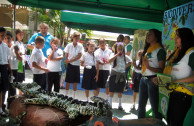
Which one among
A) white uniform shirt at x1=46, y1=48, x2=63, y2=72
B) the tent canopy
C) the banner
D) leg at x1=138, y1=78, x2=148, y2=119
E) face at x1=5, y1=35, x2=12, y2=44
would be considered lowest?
leg at x1=138, y1=78, x2=148, y2=119

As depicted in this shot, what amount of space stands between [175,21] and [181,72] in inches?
43.1

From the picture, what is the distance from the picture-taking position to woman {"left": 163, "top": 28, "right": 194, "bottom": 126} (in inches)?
78.8

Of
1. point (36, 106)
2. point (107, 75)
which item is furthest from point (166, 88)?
point (107, 75)

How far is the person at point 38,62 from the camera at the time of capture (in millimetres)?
3689

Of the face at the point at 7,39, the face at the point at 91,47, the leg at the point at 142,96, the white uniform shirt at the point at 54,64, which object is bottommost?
the leg at the point at 142,96

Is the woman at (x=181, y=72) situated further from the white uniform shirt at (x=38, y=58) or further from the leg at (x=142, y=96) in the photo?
the white uniform shirt at (x=38, y=58)

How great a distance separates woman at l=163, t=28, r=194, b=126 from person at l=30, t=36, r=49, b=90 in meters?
2.73

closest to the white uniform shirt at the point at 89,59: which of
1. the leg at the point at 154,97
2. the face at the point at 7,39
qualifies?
the face at the point at 7,39

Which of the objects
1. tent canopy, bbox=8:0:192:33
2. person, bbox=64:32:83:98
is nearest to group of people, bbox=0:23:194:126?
person, bbox=64:32:83:98

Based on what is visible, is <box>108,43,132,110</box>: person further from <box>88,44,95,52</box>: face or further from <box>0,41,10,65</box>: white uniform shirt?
<box>0,41,10,65</box>: white uniform shirt

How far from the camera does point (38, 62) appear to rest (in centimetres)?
377

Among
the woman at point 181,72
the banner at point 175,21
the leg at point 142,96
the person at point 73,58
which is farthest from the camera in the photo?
the person at point 73,58

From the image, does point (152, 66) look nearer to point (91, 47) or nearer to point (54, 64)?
point (91, 47)

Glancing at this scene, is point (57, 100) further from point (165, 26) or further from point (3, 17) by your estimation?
point (3, 17)
